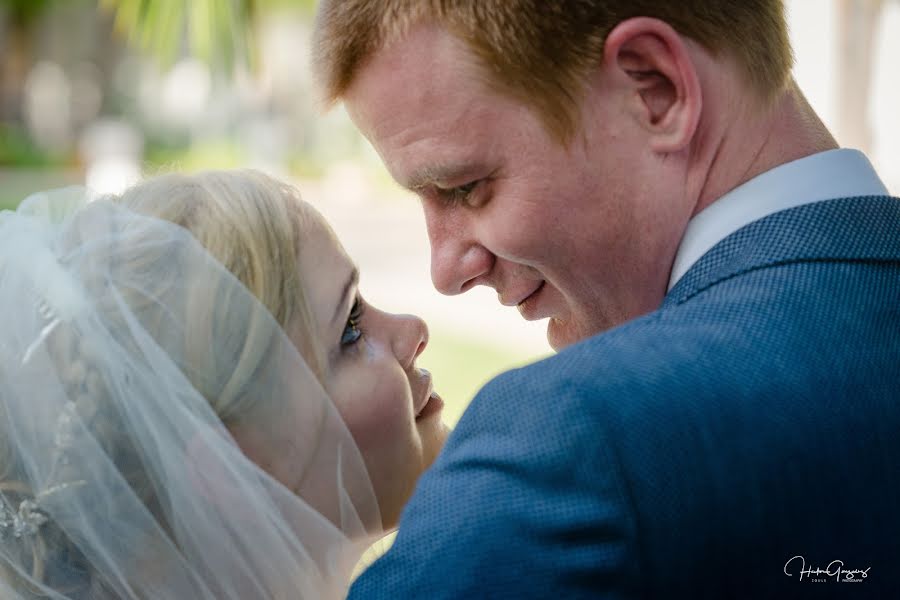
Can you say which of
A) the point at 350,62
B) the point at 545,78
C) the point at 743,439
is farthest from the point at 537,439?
the point at 350,62

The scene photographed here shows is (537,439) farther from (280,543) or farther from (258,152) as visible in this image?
(258,152)

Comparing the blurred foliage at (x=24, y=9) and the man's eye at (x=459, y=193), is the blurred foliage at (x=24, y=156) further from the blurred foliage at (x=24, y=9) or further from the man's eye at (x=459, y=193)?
the man's eye at (x=459, y=193)

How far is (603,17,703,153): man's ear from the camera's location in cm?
202

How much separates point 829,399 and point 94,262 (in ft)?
5.12

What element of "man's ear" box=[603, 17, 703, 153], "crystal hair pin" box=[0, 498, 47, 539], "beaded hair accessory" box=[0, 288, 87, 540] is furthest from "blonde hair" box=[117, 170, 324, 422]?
"man's ear" box=[603, 17, 703, 153]

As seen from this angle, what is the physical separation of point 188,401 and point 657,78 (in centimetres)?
116

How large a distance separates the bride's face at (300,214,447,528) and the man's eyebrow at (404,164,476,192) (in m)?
0.39

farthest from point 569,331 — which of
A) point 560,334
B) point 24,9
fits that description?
point 24,9

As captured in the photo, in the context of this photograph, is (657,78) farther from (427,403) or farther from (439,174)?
(427,403)

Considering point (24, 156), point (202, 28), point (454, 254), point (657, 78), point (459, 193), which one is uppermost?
point (24, 156)

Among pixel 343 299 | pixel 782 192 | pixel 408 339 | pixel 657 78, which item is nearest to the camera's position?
pixel 782 192

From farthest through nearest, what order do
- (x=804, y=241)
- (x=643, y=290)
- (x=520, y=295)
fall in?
(x=520, y=295) → (x=643, y=290) → (x=804, y=241)

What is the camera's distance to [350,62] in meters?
2.23

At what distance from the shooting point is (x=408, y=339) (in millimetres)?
2707
